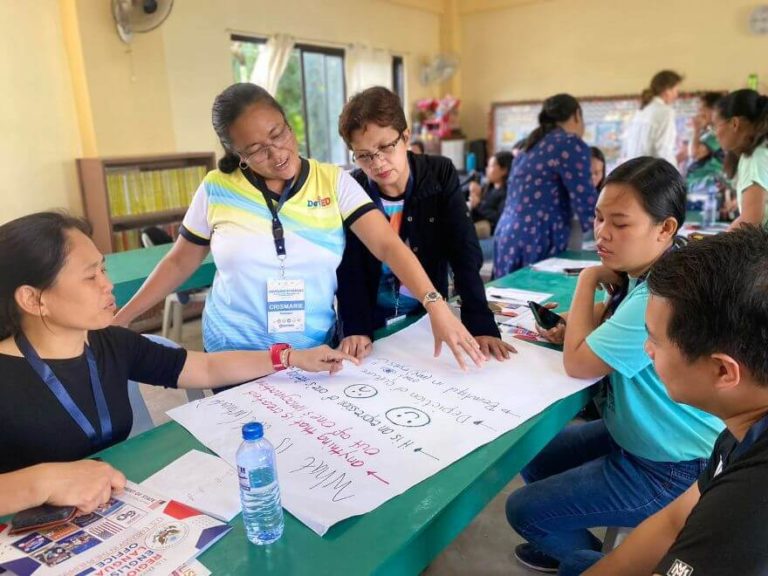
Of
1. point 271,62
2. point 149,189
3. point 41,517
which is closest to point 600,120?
point 271,62

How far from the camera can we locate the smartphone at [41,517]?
0.82 metres

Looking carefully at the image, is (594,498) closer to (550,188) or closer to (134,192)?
(550,188)

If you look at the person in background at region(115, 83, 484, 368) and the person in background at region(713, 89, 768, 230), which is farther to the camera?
the person in background at region(713, 89, 768, 230)

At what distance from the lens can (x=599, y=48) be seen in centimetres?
666

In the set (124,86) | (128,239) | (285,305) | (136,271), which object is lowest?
(128,239)

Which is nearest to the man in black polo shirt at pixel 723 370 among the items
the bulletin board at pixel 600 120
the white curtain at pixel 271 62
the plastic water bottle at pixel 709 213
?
the plastic water bottle at pixel 709 213

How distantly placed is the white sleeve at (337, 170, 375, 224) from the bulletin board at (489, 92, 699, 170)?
594 centimetres

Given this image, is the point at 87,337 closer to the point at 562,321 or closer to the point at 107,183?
the point at 562,321

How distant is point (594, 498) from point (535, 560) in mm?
638

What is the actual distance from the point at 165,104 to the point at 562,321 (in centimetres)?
403

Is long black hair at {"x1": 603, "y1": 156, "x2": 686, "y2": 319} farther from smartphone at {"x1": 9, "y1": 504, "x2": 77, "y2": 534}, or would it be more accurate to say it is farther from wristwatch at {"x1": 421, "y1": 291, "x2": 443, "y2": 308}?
smartphone at {"x1": 9, "y1": 504, "x2": 77, "y2": 534}

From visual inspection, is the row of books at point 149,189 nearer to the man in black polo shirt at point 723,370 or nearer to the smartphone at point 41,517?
the smartphone at point 41,517

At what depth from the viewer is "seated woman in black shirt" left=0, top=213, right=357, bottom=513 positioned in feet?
3.34

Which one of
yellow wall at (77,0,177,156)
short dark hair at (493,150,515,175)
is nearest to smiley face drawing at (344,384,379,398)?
yellow wall at (77,0,177,156)
